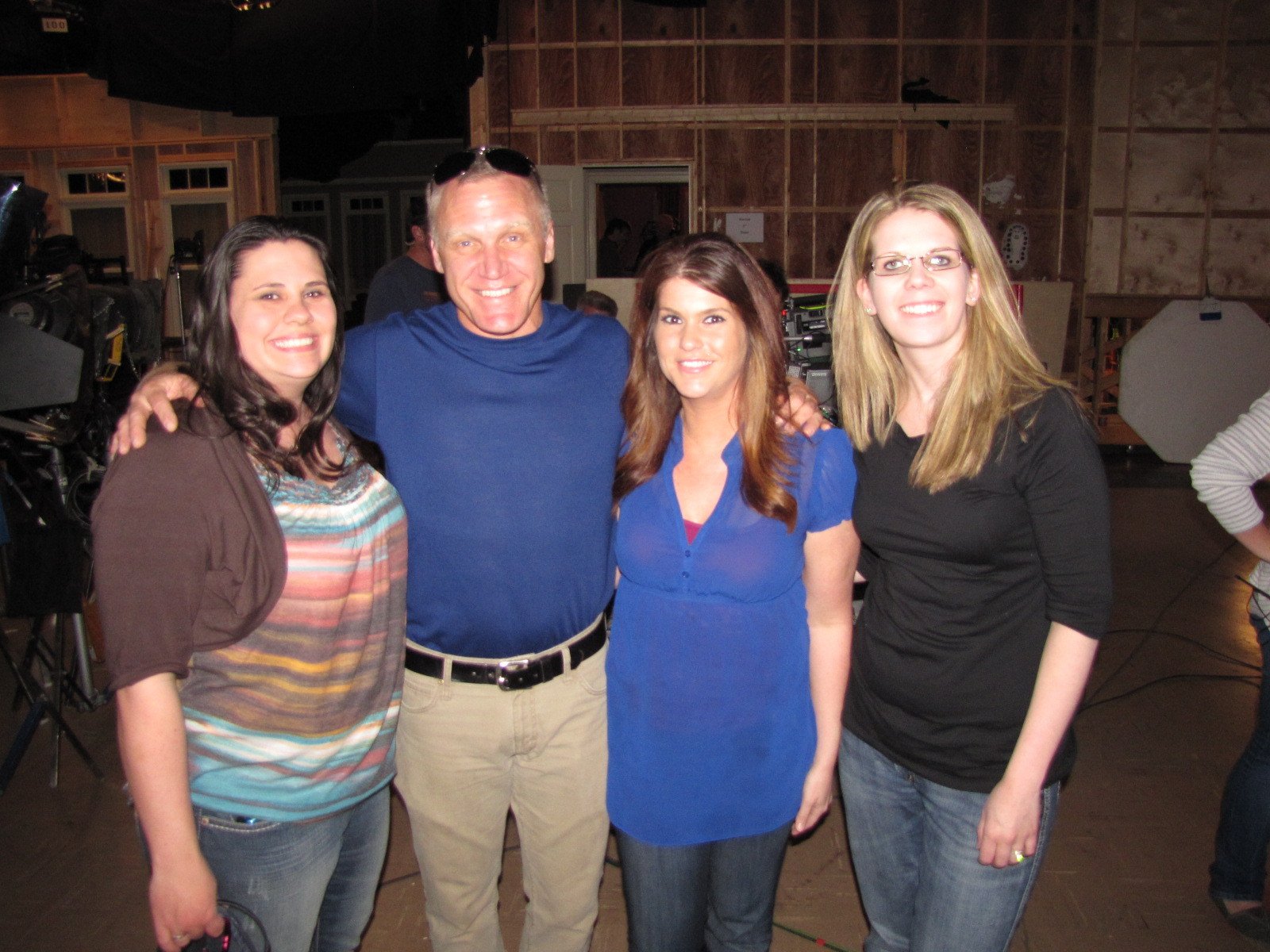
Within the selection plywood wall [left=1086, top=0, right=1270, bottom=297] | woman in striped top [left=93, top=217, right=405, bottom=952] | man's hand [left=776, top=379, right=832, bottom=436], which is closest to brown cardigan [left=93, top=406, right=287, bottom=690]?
woman in striped top [left=93, top=217, right=405, bottom=952]

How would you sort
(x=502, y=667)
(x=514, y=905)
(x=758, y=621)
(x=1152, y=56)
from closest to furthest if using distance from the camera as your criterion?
(x=758, y=621) < (x=502, y=667) < (x=514, y=905) < (x=1152, y=56)

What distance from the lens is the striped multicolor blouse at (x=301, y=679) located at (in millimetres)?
1504

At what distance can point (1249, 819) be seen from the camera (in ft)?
8.43

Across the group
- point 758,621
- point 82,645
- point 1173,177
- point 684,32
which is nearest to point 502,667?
point 758,621

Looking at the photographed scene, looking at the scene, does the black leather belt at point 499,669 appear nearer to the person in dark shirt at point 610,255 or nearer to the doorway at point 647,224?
the doorway at point 647,224

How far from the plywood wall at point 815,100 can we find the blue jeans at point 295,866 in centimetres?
902

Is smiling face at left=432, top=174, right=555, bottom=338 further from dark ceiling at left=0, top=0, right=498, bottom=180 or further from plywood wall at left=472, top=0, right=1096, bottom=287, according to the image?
plywood wall at left=472, top=0, right=1096, bottom=287

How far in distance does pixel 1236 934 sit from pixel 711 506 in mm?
2275

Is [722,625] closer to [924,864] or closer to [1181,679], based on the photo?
[924,864]

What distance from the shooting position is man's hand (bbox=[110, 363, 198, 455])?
1.43 metres

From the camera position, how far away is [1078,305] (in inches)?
389

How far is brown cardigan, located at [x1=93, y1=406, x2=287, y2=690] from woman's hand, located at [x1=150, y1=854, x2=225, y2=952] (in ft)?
1.07

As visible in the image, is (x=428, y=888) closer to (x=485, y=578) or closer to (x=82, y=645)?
(x=485, y=578)

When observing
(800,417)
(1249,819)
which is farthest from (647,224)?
(800,417)
